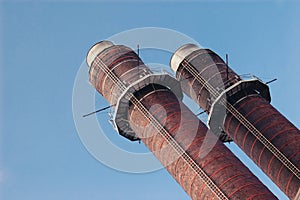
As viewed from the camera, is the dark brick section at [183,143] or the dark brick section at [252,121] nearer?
the dark brick section at [183,143]

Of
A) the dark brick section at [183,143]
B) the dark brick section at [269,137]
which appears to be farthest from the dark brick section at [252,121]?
the dark brick section at [183,143]

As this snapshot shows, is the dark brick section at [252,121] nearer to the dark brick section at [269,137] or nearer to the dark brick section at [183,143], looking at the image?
the dark brick section at [269,137]

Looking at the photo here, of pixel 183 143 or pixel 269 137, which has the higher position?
pixel 183 143

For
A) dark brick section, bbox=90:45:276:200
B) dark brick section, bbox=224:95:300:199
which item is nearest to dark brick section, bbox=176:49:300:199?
dark brick section, bbox=224:95:300:199

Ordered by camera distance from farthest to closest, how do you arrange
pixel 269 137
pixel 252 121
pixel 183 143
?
pixel 252 121 < pixel 269 137 < pixel 183 143

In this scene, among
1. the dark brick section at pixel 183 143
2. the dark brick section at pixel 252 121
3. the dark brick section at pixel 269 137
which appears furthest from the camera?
the dark brick section at pixel 252 121

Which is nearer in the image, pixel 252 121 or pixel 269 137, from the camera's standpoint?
pixel 269 137

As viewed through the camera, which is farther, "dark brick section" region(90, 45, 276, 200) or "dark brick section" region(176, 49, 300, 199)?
"dark brick section" region(176, 49, 300, 199)

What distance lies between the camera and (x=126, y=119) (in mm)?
30469

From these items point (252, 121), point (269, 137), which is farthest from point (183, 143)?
point (269, 137)

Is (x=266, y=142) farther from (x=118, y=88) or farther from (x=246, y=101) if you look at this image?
(x=118, y=88)

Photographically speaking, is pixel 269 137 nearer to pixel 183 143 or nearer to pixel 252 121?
pixel 252 121

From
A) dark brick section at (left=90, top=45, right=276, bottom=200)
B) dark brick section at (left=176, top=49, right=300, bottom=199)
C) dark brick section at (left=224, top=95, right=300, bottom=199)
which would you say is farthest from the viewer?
dark brick section at (left=176, top=49, right=300, bottom=199)

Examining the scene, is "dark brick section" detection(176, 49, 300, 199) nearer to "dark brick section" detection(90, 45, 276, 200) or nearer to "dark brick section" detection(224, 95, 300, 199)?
"dark brick section" detection(224, 95, 300, 199)
